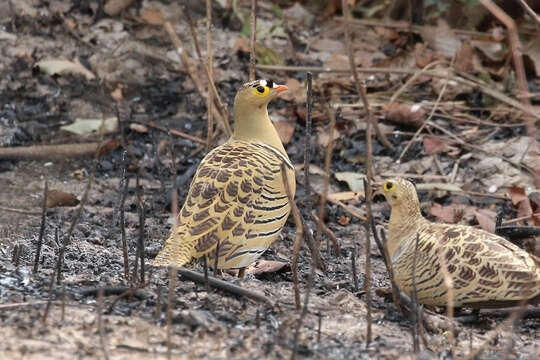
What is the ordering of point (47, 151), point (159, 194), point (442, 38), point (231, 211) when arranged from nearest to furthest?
point (231, 211) → point (159, 194) → point (47, 151) → point (442, 38)

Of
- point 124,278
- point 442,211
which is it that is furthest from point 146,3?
point 124,278

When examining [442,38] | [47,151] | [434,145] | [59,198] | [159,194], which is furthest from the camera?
[442,38]

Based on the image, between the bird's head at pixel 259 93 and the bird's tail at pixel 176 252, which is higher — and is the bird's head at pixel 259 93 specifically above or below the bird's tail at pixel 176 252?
above

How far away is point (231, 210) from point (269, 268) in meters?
0.56

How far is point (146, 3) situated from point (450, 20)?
260cm

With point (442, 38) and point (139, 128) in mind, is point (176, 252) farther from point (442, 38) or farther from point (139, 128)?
point (442, 38)

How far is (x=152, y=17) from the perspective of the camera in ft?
28.7

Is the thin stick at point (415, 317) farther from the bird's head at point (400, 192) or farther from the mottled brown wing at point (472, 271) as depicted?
the bird's head at point (400, 192)

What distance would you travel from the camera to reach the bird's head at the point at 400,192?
4.59 meters

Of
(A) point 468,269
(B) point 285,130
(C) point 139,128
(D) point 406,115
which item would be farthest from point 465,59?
(A) point 468,269

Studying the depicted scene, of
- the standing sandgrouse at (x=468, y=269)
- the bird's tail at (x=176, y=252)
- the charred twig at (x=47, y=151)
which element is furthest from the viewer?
the charred twig at (x=47, y=151)

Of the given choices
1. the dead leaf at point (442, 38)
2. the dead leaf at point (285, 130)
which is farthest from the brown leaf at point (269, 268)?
the dead leaf at point (442, 38)

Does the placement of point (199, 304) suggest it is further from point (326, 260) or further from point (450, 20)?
point (450, 20)

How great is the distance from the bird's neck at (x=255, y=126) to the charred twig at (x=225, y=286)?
1472 millimetres
